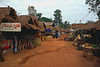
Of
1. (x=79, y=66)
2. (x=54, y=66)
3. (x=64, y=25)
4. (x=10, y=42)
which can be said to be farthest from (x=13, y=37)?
(x=64, y=25)

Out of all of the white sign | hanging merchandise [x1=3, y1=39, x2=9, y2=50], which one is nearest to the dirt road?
hanging merchandise [x1=3, y1=39, x2=9, y2=50]

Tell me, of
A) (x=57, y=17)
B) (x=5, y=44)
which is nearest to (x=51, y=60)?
(x=5, y=44)

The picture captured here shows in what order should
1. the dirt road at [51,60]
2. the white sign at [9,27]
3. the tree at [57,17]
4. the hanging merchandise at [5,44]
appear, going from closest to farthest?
the dirt road at [51,60] → the white sign at [9,27] → the hanging merchandise at [5,44] → the tree at [57,17]

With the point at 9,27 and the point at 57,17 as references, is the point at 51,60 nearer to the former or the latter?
the point at 9,27

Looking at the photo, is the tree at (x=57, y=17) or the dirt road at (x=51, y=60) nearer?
the dirt road at (x=51, y=60)

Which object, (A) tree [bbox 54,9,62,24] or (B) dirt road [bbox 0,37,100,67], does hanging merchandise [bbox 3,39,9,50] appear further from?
(A) tree [bbox 54,9,62,24]

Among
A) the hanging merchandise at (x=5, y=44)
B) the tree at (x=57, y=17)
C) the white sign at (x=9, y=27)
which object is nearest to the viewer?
the white sign at (x=9, y=27)

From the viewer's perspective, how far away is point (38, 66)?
6.58 meters

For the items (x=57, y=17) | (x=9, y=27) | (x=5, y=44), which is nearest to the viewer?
(x=9, y=27)

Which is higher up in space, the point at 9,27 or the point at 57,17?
the point at 57,17

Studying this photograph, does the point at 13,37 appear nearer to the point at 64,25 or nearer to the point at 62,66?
the point at 62,66

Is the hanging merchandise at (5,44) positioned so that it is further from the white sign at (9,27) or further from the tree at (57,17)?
the tree at (57,17)

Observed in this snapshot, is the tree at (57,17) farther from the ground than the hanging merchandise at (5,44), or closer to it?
farther from the ground

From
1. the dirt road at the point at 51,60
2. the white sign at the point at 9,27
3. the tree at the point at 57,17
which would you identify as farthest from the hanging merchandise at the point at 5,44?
the tree at the point at 57,17
